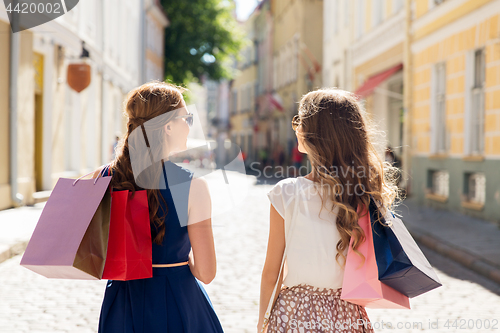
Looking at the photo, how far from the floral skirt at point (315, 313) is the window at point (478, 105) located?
10325mm

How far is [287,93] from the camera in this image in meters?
35.3

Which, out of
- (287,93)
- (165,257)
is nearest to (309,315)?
(165,257)

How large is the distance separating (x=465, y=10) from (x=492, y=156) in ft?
11.1

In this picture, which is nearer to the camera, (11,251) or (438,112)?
(11,251)

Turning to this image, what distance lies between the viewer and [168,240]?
2072 millimetres

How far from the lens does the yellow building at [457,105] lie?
34.7 ft

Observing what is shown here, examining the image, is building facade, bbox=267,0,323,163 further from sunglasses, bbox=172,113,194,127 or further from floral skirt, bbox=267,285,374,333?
floral skirt, bbox=267,285,374,333

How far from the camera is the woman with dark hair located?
201 centimetres

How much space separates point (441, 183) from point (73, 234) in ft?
41.1

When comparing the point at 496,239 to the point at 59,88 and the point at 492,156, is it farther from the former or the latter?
the point at 59,88

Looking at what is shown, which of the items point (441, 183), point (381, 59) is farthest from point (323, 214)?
point (381, 59)

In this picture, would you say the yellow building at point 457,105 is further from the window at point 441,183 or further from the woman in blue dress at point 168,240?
the woman in blue dress at point 168,240

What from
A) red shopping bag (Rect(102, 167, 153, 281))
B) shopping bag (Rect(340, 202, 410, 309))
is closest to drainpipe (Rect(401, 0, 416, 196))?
shopping bag (Rect(340, 202, 410, 309))

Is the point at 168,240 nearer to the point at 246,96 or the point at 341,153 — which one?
the point at 341,153
